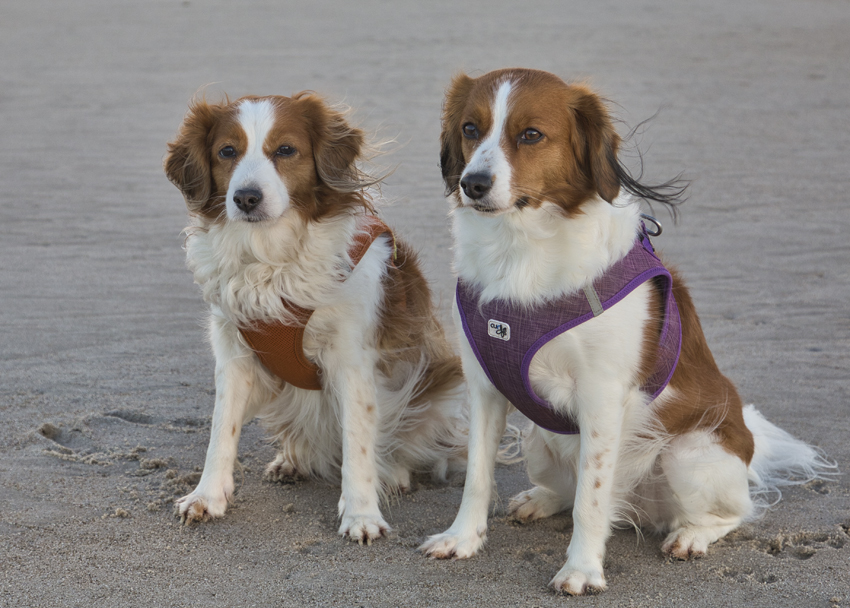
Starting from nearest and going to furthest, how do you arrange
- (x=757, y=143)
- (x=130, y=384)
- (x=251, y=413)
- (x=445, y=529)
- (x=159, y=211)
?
1. (x=445, y=529)
2. (x=251, y=413)
3. (x=130, y=384)
4. (x=159, y=211)
5. (x=757, y=143)

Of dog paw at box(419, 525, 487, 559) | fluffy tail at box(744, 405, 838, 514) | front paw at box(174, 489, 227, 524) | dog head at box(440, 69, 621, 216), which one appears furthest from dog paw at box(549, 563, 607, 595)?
front paw at box(174, 489, 227, 524)

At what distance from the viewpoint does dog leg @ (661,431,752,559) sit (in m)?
3.25

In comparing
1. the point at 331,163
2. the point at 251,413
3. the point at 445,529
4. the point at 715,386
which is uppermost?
the point at 331,163

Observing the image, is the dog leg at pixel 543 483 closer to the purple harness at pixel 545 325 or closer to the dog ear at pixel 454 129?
the purple harness at pixel 545 325

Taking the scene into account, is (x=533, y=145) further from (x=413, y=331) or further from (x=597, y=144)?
(x=413, y=331)

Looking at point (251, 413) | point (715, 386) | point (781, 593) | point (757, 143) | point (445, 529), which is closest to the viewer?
point (781, 593)

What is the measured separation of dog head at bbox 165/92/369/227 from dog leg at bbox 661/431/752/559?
5.15 feet

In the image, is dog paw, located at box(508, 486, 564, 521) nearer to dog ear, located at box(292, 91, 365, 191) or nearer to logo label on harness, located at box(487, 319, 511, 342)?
logo label on harness, located at box(487, 319, 511, 342)

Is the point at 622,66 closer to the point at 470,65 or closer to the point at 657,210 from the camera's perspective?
the point at 470,65

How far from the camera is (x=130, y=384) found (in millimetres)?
4785

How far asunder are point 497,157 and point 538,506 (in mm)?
1507

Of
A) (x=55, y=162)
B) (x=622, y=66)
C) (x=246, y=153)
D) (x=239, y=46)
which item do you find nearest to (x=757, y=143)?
(x=622, y=66)

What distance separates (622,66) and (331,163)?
12075 mm

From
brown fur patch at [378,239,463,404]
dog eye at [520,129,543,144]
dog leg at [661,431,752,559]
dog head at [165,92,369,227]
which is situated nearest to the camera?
dog eye at [520,129,543,144]
